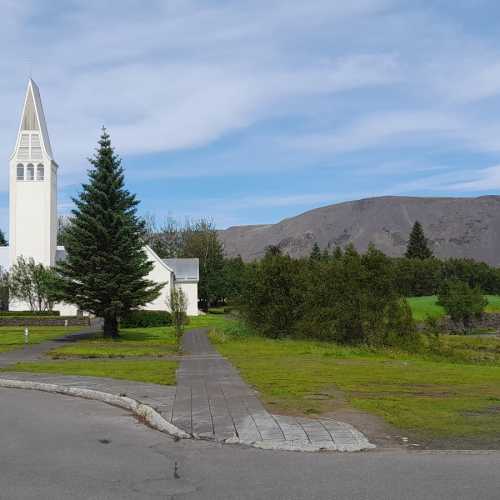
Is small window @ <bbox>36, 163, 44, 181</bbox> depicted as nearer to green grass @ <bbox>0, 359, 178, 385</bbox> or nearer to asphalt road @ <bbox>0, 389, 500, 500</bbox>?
green grass @ <bbox>0, 359, 178, 385</bbox>

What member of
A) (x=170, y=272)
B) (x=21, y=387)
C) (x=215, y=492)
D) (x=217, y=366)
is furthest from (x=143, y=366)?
(x=170, y=272)

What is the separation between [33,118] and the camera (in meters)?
72.2

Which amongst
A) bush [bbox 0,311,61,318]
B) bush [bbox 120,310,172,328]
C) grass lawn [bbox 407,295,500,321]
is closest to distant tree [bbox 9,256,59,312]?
bush [bbox 0,311,61,318]

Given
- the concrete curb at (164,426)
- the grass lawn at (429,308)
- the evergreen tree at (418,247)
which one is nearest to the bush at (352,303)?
the concrete curb at (164,426)

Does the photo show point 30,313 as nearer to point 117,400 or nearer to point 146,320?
point 146,320

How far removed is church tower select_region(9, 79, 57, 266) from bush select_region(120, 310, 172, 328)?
20.2 m

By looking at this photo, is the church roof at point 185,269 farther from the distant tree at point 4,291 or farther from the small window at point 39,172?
the distant tree at point 4,291

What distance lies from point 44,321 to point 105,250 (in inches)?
931

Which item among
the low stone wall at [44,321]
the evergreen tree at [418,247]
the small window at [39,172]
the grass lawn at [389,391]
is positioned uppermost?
the small window at [39,172]

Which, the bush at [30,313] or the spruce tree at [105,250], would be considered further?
the bush at [30,313]

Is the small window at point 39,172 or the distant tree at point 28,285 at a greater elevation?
the small window at point 39,172

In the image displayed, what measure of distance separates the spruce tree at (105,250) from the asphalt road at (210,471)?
2718 centimetres

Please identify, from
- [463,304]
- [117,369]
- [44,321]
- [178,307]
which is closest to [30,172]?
[44,321]

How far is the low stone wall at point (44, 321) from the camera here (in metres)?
57.8
